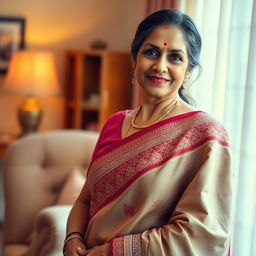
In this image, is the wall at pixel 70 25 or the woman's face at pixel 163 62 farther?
the wall at pixel 70 25

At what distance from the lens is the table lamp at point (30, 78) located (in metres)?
3.11

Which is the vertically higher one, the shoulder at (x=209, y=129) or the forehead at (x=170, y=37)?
the forehead at (x=170, y=37)

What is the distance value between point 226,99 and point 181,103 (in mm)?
518

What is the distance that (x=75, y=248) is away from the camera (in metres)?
1.29

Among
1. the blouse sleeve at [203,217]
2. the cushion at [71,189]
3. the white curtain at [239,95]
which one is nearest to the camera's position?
the blouse sleeve at [203,217]

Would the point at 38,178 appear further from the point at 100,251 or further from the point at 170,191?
the point at 170,191

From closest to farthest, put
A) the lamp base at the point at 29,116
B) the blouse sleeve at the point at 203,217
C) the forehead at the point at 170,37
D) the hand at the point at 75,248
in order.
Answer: the blouse sleeve at the point at 203,217, the forehead at the point at 170,37, the hand at the point at 75,248, the lamp base at the point at 29,116

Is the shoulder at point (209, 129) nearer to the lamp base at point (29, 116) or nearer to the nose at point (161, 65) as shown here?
the nose at point (161, 65)

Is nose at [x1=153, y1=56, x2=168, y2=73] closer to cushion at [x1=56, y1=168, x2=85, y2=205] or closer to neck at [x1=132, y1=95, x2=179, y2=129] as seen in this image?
neck at [x1=132, y1=95, x2=179, y2=129]

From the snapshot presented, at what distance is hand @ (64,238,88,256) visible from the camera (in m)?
1.27

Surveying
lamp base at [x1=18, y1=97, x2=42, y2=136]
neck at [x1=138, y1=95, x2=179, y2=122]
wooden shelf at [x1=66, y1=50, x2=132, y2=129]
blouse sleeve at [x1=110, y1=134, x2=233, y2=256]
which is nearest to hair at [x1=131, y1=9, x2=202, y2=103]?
neck at [x1=138, y1=95, x2=179, y2=122]

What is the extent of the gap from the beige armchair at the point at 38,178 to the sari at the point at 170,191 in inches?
36.4

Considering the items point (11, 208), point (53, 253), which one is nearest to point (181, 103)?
point (53, 253)

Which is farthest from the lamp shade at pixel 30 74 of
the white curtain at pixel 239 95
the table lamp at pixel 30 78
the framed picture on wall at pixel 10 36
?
the white curtain at pixel 239 95
